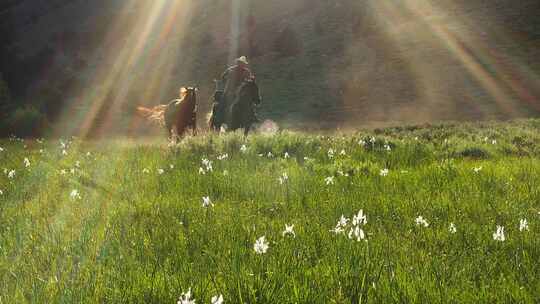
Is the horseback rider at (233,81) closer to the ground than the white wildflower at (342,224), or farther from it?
closer to the ground

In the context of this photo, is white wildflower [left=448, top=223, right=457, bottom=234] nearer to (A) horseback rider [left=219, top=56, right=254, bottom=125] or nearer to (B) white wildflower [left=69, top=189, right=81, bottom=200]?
(B) white wildflower [left=69, top=189, right=81, bottom=200]

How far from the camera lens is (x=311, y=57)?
189 feet

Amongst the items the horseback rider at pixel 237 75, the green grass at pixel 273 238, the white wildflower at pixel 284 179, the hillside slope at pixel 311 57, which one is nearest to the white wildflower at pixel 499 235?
the green grass at pixel 273 238

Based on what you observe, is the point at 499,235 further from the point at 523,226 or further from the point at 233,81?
the point at 233,81

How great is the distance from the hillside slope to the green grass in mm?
34690

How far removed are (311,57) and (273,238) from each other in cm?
5478

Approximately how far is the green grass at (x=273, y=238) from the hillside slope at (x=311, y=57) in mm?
34690

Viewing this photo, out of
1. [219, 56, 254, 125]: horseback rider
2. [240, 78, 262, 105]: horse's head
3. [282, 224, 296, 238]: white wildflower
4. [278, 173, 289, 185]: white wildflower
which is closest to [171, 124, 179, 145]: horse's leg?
[219, 56, 254, 125]: horseback rider

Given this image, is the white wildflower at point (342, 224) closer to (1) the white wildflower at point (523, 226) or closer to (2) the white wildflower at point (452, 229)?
(2) the white wildflower at point (452, 229)

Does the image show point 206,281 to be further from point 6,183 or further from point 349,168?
point 6,183

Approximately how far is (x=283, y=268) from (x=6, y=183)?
6761 millimetres

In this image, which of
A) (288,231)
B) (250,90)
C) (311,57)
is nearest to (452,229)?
(288,231)

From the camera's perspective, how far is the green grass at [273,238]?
3.02 meters

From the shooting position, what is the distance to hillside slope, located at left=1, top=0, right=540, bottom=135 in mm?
45188
